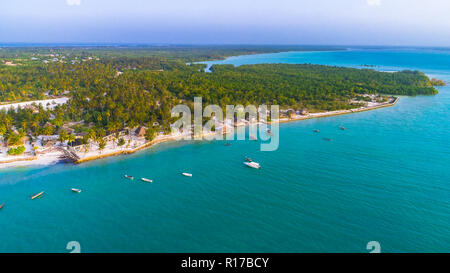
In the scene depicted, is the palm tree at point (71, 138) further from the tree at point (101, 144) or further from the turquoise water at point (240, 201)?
the turquoise water at point (240, 201)

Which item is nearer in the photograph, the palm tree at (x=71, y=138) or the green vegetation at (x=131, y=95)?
the palm tree at (x=71, y=138)

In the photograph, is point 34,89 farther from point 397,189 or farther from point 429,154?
point 429,154

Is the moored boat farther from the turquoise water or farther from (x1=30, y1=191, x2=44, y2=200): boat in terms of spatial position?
(x1=30, y1=191, x2=44, y2=200): boat

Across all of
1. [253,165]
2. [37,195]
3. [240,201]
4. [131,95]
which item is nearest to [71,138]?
[37,195]

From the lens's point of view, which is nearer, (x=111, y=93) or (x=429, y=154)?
(x=429, y=154)

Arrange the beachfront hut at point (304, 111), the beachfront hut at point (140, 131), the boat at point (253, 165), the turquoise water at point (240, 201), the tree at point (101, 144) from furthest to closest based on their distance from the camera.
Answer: the beachfront hut at point (304, 111), the beachfront hut at point (140, 131), the tree at point (101, 144), the boat at point (253, 165), the turquoise water at point (240, 201)

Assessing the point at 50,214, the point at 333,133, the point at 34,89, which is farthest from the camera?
the point at 34,89

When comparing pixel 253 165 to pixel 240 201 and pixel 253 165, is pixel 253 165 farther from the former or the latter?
pixel 240 201

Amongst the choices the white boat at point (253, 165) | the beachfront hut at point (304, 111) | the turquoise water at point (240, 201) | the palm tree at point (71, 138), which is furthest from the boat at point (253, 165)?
the beachfront hut at point (304, 111)
